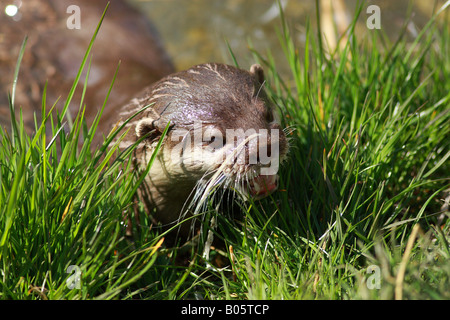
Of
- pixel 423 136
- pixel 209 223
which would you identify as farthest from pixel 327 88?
pixel 209 223

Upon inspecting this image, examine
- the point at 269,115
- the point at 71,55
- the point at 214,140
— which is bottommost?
the point at 214,140

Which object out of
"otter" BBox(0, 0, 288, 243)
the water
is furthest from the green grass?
the water

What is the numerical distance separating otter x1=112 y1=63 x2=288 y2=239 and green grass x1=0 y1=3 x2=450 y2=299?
12cm

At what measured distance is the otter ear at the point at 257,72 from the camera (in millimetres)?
2520

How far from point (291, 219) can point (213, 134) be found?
0.51 m

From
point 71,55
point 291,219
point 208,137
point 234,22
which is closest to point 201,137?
point 208,137

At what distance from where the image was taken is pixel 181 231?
2.54 m

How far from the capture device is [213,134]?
2.15 meters

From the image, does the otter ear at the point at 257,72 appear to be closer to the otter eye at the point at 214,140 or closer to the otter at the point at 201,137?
the otter at the point at 201,137

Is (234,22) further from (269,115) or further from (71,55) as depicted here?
(269,115)
